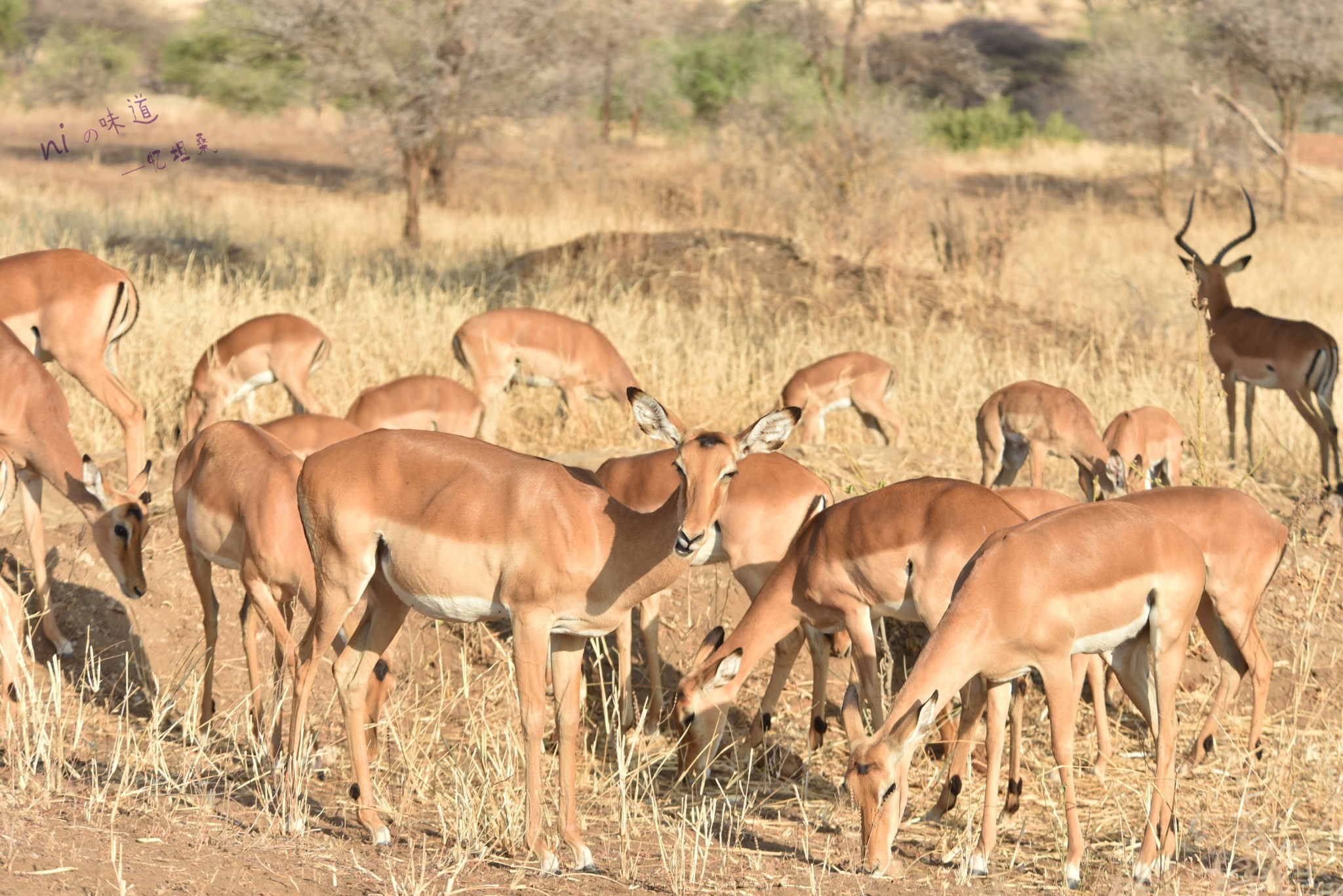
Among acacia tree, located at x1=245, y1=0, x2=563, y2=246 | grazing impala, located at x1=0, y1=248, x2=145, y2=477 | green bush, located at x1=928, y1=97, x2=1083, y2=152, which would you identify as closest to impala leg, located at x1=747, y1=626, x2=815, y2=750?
grazing impala, located at x1=0, y1=248, x2=145, y2=477

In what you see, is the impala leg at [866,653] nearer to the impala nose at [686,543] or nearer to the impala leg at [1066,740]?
the impala leg at [1066,740]

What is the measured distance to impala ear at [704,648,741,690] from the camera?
521cm

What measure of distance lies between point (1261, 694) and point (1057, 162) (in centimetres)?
3323

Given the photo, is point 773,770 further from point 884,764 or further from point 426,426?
point 426,426

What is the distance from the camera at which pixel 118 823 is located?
470 cm

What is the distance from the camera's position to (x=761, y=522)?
6652mm

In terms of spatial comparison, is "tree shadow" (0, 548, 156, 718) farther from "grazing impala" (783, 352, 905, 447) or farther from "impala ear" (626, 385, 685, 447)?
"grazing impala" (783, 352, 905, 447)

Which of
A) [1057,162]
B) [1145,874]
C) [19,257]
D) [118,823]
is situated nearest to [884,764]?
[1145,874]

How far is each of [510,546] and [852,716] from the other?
1.45 meters

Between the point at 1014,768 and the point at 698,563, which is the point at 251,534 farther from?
the point at 1014,768

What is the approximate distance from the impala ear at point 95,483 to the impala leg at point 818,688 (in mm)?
3528

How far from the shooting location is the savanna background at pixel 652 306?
17.4ft

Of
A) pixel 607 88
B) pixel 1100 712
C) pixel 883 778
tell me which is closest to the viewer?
pixel 883 778

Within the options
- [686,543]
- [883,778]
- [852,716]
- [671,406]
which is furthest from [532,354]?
[883,778]
